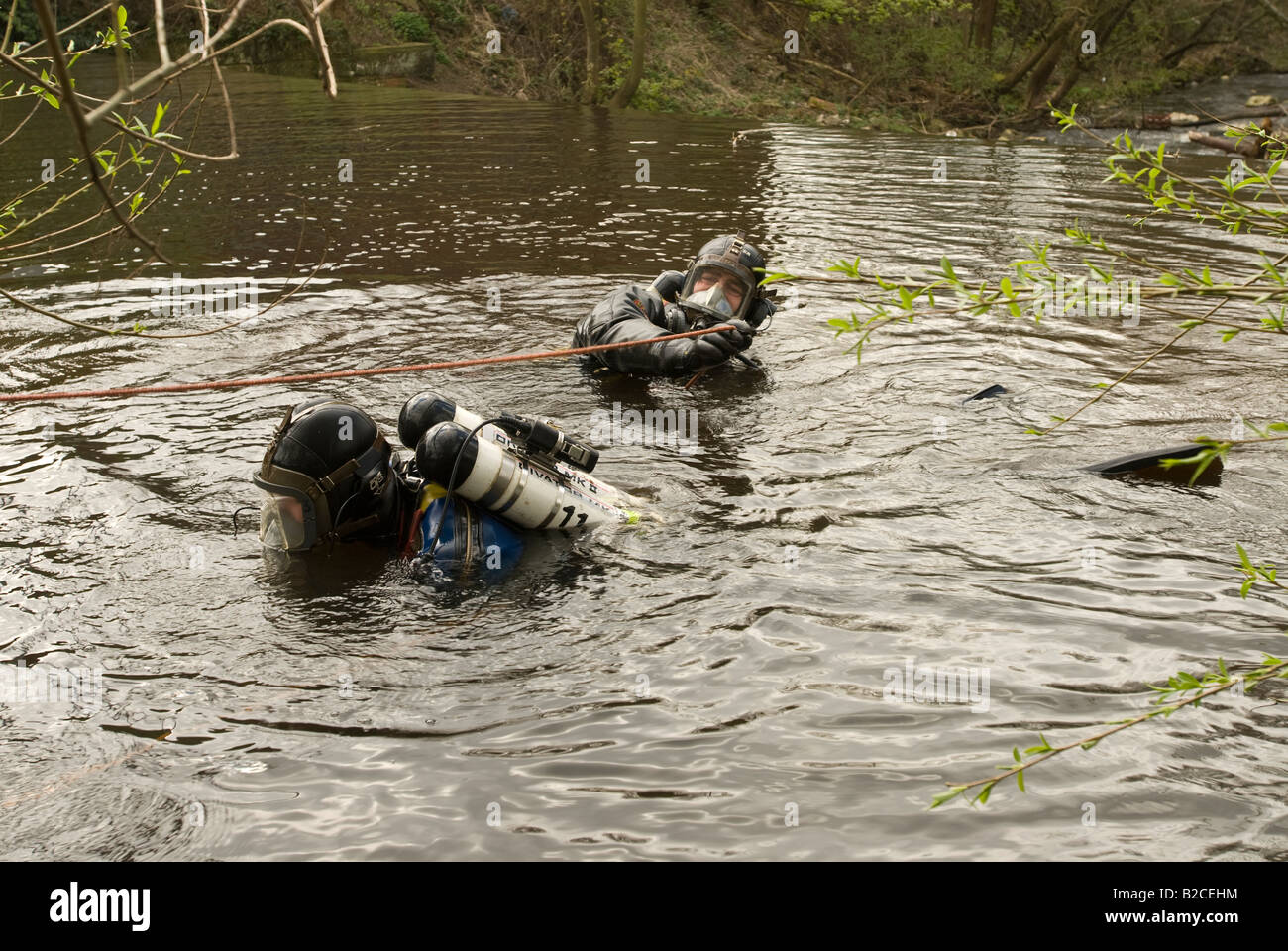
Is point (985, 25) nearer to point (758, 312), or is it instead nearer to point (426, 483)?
point (758, 312)

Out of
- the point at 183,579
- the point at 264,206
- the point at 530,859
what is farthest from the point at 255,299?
the point at 530,859

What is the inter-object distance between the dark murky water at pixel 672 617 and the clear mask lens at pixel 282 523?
33 centimetres

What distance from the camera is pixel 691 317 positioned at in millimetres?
8844

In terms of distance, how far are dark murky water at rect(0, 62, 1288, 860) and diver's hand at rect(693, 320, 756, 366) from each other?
0.34 m

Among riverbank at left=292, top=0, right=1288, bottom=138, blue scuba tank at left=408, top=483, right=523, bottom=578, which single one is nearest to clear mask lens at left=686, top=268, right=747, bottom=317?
blue scuba tank at left=408, top=483, right=523, bottom=578

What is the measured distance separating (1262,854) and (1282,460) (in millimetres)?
3942

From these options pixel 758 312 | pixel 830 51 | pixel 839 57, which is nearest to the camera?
pixel 758 312

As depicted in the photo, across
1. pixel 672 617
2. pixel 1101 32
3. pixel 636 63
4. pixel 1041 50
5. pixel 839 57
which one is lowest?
pixel 672 617

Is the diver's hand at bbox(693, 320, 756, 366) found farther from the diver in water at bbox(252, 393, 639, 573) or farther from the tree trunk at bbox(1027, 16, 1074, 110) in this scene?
the tree trunk at bbox(1027, 16, 1074, 110)

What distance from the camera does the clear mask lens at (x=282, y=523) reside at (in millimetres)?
5359

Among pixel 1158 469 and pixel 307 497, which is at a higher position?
pixel 307 497

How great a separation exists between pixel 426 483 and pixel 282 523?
0.71m

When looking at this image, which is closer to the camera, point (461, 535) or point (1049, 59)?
point (461, 535)

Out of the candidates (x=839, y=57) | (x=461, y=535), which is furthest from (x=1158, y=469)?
(x=839, y=57)
